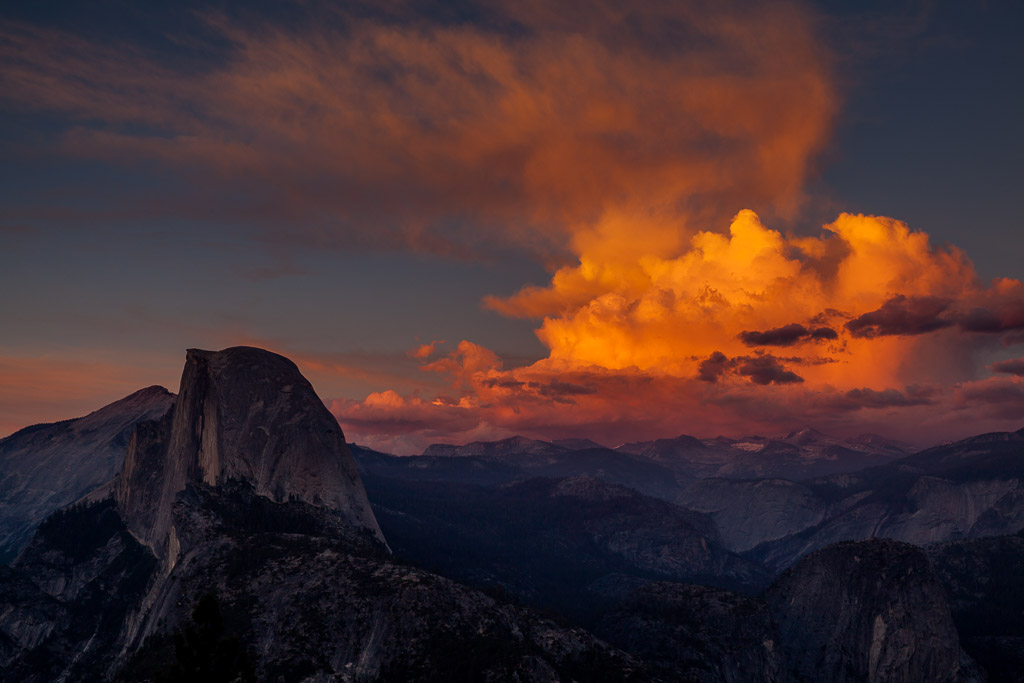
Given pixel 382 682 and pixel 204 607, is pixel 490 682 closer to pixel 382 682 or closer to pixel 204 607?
pixel 382 682

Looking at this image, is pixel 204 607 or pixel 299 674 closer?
pixel 204 607

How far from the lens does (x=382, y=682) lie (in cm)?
19875

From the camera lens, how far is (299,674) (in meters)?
192

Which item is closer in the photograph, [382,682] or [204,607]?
[204,607]

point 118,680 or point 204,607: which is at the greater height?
point 204,607

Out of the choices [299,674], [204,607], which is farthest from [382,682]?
[204,607]

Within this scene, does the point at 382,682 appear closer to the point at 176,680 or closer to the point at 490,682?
the point at 490,682

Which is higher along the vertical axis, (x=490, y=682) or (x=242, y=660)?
(x=242, y=660)

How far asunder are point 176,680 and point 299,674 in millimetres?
111649

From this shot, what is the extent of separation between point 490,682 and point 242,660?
122485 mm

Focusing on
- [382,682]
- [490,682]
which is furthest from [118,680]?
[490,682]

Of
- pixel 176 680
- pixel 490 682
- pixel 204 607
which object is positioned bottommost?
pixel 490 682

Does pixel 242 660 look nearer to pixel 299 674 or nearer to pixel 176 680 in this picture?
pixel 176 680

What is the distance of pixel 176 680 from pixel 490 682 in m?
123
